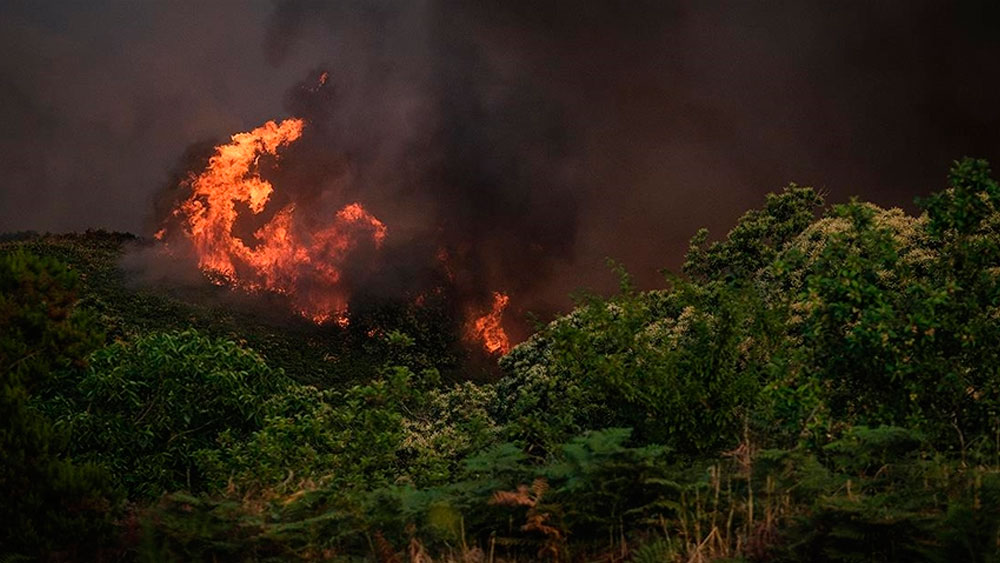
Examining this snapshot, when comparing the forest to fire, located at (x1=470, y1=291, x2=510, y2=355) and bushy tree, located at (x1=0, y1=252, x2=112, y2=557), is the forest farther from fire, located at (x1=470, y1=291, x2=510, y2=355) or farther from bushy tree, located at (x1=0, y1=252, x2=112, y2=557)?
fire, located at (x1=470, y1=291, x2=510, y2=355)

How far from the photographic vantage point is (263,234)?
74.6 metres

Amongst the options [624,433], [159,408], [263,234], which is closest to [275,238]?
[263,234]

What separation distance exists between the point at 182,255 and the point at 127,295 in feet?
51.1

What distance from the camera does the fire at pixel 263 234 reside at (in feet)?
229

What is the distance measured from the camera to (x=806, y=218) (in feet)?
64.9

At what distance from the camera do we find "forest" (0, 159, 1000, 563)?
20.8 feet

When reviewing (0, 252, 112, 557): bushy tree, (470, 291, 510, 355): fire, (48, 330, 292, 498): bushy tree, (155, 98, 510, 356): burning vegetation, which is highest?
(155, 98, 510, 356): burning vegetation

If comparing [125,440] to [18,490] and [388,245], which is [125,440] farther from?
[388,245]

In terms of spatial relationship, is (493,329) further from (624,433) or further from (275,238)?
(624,433)

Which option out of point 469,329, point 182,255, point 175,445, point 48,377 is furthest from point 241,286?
point 48,377

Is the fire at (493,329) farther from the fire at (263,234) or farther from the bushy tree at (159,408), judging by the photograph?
the bushy tree at (159,408)

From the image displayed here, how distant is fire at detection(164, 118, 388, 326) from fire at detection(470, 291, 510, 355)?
11.2 meters

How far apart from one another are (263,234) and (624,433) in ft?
234

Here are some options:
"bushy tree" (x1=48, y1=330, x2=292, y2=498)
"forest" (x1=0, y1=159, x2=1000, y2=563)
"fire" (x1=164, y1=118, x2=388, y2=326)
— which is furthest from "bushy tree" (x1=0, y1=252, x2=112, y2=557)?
"fire" (x1=164, y1=118, x2=388, y2=326)
